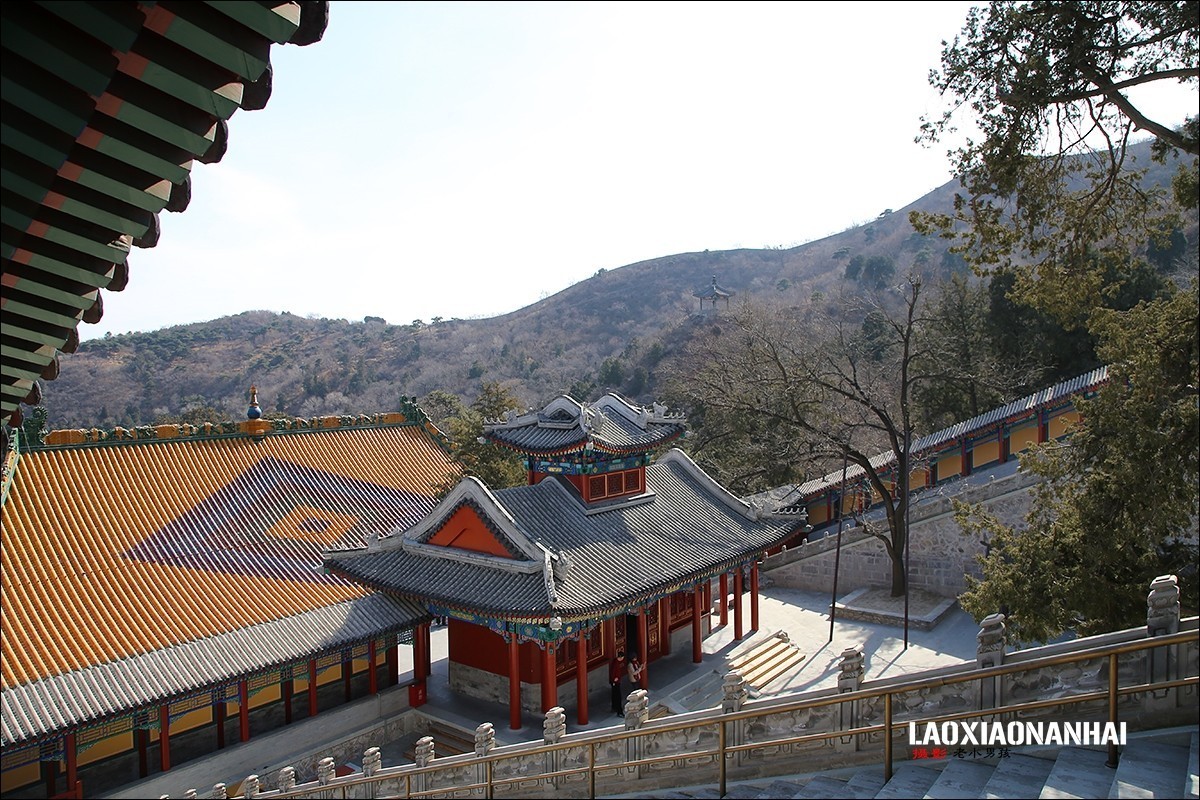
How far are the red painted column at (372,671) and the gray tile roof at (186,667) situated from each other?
2.81 ft

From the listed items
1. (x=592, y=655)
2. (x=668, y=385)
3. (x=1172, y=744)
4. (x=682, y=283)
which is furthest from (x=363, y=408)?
(x=1172, y=744)

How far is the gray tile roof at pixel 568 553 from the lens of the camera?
14641 millimetres

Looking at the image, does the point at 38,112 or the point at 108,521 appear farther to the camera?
the point at 108,521

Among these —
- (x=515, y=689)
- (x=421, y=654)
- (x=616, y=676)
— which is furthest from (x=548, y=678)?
(x=421, y=654)

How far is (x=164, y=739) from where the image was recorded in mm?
12844

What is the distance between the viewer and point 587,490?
1789cm

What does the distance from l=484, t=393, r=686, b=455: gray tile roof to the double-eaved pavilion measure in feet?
0.11

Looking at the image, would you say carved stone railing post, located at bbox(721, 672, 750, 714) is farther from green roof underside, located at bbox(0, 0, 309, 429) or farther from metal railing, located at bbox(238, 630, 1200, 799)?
green roof underside, located at bbox(0, 0, 309, 429)

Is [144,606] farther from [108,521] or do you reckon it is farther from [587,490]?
[587,490]

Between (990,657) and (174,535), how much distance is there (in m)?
14.1

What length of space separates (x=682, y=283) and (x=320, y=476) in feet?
332

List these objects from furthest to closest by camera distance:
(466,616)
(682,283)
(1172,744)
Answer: (682,283) → (466,616) → (1172,744)

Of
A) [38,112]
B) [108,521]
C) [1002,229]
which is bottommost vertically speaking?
[108,521]

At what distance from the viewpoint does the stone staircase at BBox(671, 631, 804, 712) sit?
53.3ft
